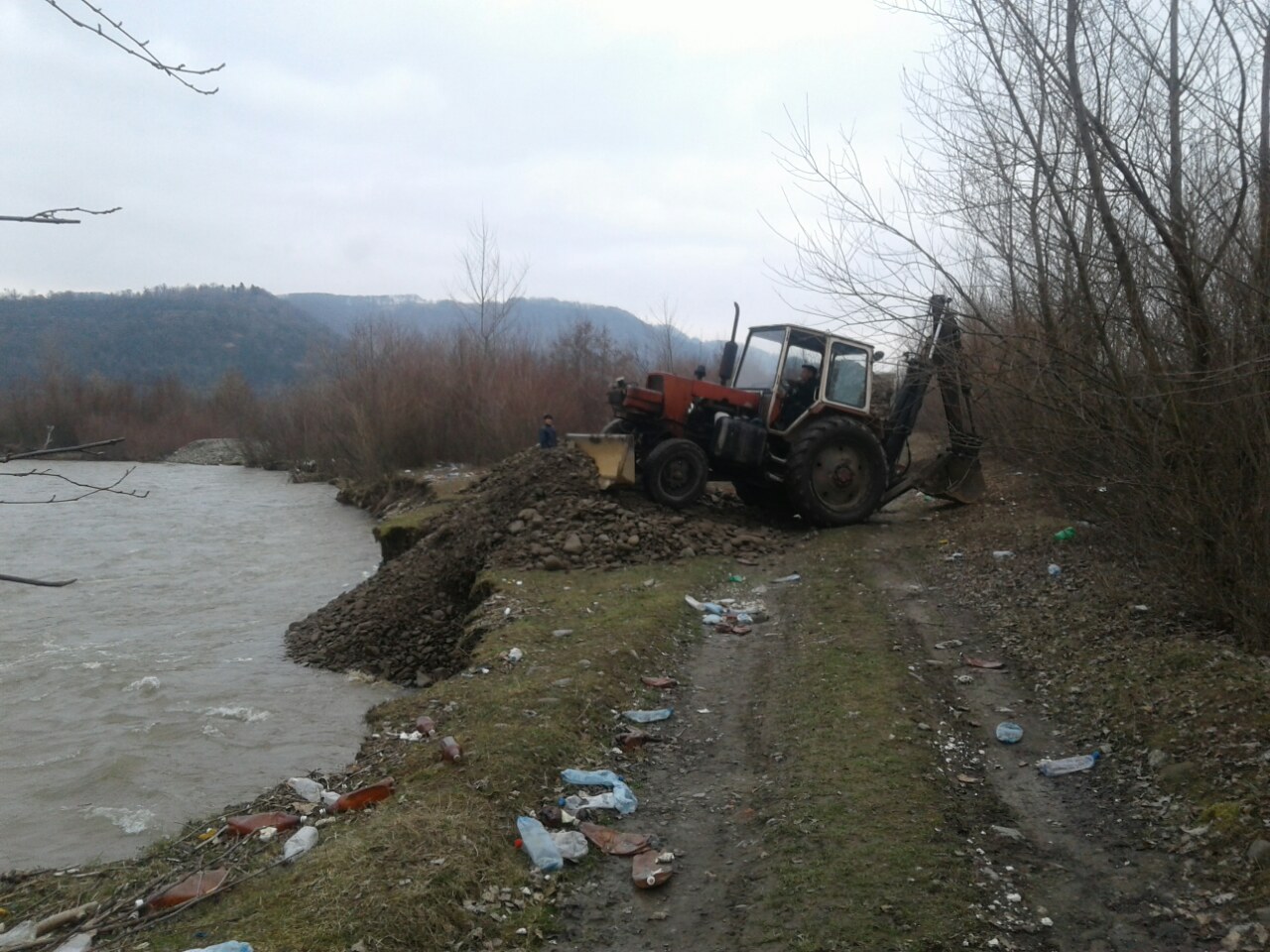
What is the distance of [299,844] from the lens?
15.4 feet

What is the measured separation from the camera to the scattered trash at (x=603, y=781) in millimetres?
5102

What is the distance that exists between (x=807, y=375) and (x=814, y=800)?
8.70m

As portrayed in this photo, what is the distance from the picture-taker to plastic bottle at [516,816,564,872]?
4426 mm

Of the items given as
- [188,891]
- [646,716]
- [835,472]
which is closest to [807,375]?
[835,472]

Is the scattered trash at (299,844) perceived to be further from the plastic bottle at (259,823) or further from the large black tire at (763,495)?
the large black tire at (763,495)

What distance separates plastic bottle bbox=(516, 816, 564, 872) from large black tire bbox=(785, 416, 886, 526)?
8.52 meters

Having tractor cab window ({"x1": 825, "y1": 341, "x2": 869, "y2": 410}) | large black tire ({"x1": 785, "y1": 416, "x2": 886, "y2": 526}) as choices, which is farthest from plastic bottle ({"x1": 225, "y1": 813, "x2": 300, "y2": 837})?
tractor cab window ({"x1": 825, "y1": 341, "x2": 869, "y2": 410})

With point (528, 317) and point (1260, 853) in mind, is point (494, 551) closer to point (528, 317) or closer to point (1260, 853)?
point (1260, 853)

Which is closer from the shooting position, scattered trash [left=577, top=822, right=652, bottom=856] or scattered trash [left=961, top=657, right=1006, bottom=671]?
scattered trash [left=577, top=822, right=652, bottom=856]

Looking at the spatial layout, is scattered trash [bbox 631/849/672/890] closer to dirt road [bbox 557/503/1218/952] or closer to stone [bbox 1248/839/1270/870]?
dirt road [bbox 557/503/1218/952]

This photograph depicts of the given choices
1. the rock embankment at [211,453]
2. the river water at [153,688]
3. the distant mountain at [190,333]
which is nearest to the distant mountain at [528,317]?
the distant mountain at [190,333]

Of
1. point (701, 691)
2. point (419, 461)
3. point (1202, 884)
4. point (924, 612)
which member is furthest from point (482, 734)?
point (419, 461)

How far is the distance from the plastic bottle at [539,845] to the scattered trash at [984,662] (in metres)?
3.64

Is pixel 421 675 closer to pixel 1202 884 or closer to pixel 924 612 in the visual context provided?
pixel 924 612
